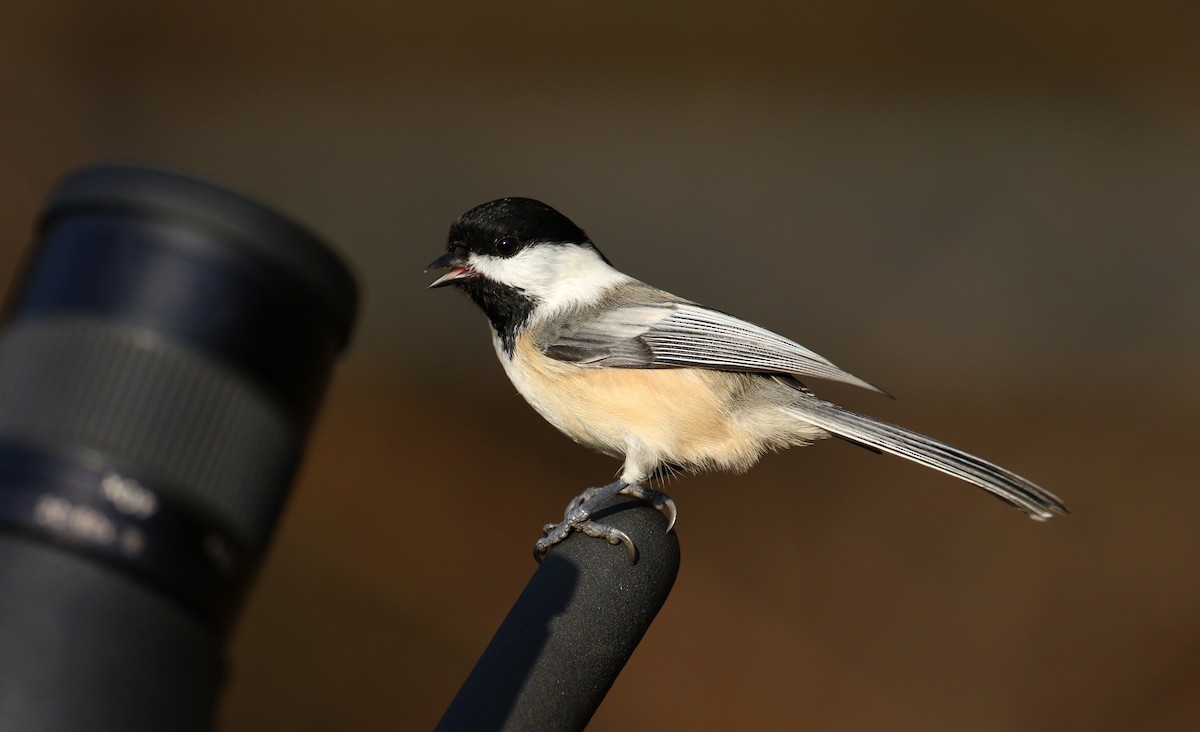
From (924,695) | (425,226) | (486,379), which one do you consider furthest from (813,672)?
(425,226)

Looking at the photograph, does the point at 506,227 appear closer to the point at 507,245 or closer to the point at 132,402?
the point at 507,245

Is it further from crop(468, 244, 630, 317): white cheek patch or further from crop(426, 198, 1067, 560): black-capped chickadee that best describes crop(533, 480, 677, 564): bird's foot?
crop(468, 244, 630, 317): white cheek patch

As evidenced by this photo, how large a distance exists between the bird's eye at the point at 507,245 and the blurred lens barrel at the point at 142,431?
0.97 metres

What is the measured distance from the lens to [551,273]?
143 centimetres

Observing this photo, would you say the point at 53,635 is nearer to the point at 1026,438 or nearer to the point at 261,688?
the point at 261,688

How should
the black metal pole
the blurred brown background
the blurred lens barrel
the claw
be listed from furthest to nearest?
the blurred brown background < the claw < the black metal pole < the blurred lens barrel

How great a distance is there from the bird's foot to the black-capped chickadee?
0.10m

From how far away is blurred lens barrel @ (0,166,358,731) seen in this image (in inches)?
13.7

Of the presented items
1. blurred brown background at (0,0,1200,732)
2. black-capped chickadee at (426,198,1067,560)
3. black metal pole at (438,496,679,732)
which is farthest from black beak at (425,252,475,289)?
blurred brown background at (0,0,1200,732)

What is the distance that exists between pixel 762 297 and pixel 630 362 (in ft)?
5.62

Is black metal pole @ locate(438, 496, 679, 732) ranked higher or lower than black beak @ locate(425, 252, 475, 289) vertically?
lower

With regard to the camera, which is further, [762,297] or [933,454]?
[762,297]

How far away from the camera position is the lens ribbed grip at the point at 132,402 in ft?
1.24

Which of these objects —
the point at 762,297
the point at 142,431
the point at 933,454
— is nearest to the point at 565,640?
the point at 142,431
